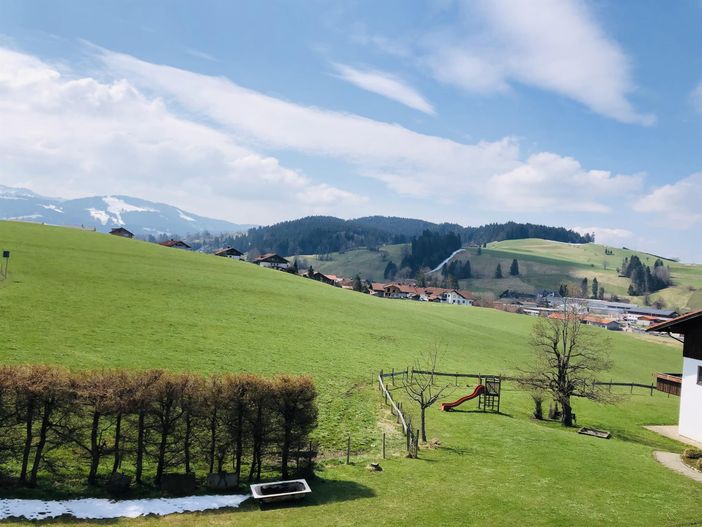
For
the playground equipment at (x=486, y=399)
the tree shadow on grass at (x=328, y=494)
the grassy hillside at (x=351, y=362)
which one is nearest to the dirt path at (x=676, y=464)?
the grassy hillside at (x=351, y=362)

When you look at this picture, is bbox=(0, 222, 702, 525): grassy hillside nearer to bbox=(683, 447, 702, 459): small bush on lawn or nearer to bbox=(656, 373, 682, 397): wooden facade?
bbox=(683, 447, 702, 459): small bush on lawn

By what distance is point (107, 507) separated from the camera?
19.6m

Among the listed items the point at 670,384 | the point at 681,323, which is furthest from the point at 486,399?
the point at 681,323

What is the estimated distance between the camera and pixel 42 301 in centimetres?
4828

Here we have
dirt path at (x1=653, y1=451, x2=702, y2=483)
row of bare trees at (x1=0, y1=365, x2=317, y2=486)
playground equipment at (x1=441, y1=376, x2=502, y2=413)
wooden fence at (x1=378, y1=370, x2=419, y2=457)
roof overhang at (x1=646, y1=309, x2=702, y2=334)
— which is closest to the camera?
row of bare trees at (x1=0, y1=365, x2=317, y2=486)

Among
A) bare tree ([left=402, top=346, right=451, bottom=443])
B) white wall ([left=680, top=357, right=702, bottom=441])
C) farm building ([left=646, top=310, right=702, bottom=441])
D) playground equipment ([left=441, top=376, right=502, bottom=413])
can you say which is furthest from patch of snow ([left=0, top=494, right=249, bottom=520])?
white wall ([left=680, top=357, right=702, bottom=441])

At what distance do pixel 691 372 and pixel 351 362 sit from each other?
27341 mm

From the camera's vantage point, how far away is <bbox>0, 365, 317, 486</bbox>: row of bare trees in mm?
21016

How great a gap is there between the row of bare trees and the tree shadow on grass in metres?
2.32

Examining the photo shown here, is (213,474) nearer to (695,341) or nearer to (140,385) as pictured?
(140,385)

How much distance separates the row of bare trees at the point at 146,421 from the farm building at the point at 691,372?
26163 mm

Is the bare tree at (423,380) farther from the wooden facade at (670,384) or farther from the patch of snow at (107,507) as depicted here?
the patch of snow at (107,507)

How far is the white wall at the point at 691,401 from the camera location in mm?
34125

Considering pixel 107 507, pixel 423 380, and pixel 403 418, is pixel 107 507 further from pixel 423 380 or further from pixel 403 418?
pixel 423 380
